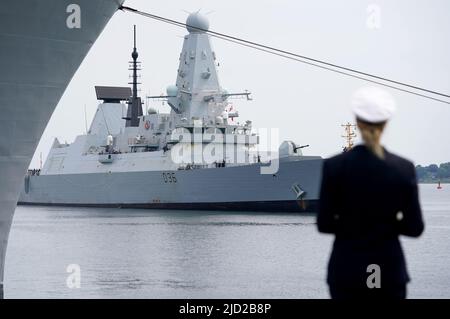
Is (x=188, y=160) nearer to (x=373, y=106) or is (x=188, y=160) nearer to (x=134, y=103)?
(x=134, y=103)

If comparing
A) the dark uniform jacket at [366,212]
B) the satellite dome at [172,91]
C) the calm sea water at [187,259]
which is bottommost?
the calm sea water at [187,259]

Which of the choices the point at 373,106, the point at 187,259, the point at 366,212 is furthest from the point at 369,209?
the point at 187,259

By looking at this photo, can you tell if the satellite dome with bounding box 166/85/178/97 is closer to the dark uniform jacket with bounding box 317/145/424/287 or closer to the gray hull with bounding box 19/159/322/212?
the gray hull with bounding box 19/159/322/212

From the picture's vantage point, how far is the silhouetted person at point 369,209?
287cm

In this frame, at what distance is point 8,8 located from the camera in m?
11.4

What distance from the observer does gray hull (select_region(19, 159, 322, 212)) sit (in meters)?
46.4

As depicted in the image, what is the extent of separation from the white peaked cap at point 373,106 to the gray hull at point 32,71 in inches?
366

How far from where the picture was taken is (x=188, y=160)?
172 feet

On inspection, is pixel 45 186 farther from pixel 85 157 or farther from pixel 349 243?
pixel 349 243

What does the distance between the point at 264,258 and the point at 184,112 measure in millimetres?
31031

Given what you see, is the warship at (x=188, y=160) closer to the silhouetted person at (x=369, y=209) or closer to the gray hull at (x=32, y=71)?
the gray hull at (x=32, y=71)

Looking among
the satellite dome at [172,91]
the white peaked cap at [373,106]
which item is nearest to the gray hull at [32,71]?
the white peaked cap at [373,106]

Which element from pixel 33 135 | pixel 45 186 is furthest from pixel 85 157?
pixel 33 135

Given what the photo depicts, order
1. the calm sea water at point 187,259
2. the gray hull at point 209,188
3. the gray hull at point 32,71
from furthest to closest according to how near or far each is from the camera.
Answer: the gray hull at point 209,188 → the calm sea water at point 187,259 → the gray hull at point 32,71
